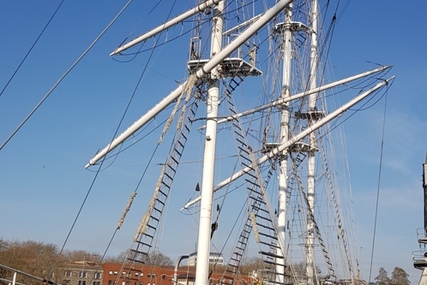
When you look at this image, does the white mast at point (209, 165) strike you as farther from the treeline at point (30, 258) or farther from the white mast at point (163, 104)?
the treeline at point (30, 258)

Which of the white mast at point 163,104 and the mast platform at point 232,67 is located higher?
the mast platform at point 232,67

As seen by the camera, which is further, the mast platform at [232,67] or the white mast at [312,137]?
the white mast at [312,137]

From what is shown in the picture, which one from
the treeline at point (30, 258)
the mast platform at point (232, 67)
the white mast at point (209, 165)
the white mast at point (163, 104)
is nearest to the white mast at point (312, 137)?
the mast platform at point (232, 67)

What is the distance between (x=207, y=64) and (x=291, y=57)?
1578 cm

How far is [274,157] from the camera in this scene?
1152 inches

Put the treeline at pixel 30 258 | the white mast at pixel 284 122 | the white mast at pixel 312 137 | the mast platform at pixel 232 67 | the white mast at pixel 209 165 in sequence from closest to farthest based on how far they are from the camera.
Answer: the white mast at pixel 209 165, the mast platform at pixel 232 67, the white mast at pixel 284 122, the white mast at pixel 312 137, the treeline at pixel 30 258

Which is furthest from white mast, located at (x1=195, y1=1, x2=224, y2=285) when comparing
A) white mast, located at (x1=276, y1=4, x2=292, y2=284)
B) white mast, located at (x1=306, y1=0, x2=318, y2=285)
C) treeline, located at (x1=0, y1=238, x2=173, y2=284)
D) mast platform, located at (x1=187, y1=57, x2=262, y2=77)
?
treeline, located at (x1=0, y1=238, x2=173, y2=284)

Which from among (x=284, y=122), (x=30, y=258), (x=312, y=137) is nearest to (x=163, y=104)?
(x=284, y=122)

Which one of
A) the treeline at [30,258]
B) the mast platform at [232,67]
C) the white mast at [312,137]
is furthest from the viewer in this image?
the treeline at [30,258]

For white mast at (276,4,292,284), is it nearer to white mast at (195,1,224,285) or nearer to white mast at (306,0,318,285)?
white mast at (306,0,318,285)

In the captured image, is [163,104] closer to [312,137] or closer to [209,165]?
[209,165]

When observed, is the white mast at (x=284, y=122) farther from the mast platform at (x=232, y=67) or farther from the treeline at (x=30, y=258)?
the treeline at (x=30, y=258)

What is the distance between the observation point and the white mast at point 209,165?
1614 centimetres

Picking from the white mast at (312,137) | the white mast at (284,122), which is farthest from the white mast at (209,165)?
the white mast at (312,137)
